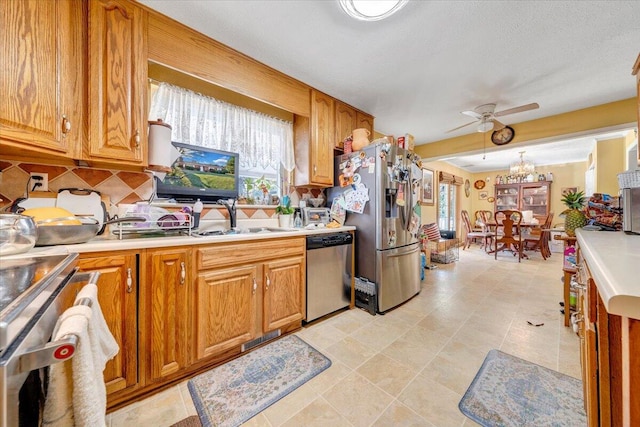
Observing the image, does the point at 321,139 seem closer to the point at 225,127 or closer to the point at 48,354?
the point at 225,127

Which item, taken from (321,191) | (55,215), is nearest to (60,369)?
(55,215)

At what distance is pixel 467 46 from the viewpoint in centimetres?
181

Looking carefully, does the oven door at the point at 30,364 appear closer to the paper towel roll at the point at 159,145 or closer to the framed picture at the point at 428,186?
the paper towel roll at the point at 159,145

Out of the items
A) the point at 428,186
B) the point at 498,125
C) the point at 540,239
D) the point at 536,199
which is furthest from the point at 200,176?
the point at 536,199

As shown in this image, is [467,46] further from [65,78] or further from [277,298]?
[65,78]

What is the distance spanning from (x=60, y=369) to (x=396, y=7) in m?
2.12

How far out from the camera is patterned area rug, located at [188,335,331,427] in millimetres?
1204

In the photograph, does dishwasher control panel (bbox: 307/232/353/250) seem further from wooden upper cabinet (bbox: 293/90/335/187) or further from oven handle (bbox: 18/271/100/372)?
oven handle (bbox: 18/271/100/372)

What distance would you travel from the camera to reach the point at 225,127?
2.14 metres

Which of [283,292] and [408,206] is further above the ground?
[408,206]

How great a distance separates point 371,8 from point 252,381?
2.40 m

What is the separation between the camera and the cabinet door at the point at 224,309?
143cm

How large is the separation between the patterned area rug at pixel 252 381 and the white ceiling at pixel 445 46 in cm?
232

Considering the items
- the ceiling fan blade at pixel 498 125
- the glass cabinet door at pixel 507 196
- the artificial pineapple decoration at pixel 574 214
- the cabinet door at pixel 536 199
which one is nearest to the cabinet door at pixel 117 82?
the artificial pineapple decoration at pixel 574 214
